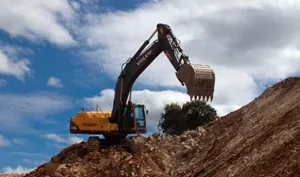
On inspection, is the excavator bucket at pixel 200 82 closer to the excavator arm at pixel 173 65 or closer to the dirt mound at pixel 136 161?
the excavator arm at pixel 173 65

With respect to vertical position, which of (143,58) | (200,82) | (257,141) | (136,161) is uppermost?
(143,58)

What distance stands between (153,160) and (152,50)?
5.65m

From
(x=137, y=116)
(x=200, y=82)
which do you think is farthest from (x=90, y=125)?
(x=200, y=82)

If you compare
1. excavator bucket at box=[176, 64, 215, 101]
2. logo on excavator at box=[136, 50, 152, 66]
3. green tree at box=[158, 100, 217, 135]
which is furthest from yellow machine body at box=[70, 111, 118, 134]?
green tree at box=[158, 100, 217, 135]

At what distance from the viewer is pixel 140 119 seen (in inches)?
923

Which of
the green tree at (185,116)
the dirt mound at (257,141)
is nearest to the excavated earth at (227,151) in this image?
the dirt mound at (257,141)

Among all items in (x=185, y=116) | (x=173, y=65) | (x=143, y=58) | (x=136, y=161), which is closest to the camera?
(x=136, y=161)

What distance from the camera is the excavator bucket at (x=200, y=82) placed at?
18.2 meters

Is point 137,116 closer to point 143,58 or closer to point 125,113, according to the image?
point 125,113

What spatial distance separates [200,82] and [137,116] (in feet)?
19.3

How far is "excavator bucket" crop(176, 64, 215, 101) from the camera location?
18.2 meters

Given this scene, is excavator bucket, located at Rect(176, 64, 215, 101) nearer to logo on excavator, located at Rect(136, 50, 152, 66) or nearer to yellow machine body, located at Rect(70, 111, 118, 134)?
logo on excavator, located at Rect(136, 50, 152, 66)

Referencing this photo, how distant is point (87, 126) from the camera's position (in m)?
23.4

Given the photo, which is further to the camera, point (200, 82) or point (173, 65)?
point (173, 65)
